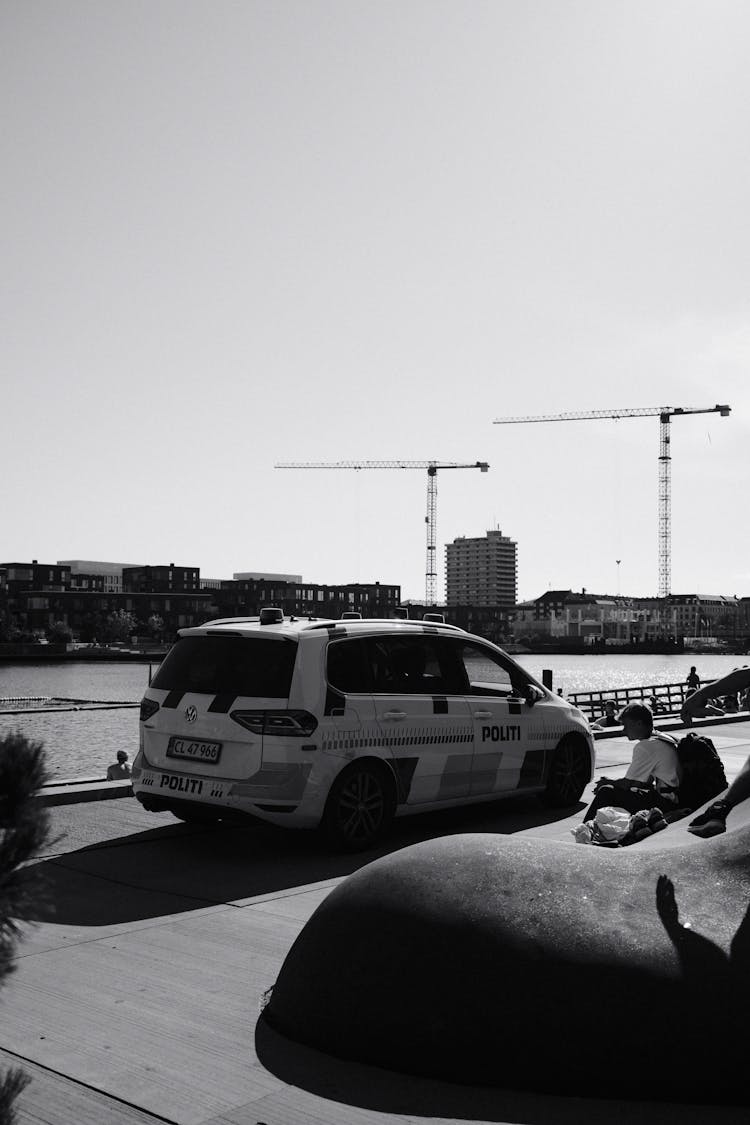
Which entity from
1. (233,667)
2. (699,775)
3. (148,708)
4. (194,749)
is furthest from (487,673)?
(148,708)

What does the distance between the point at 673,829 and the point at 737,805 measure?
79 centimetres

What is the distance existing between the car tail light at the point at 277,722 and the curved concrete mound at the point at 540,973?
334 cm

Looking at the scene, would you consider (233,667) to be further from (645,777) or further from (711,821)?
(711,821)

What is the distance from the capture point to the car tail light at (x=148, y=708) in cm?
827

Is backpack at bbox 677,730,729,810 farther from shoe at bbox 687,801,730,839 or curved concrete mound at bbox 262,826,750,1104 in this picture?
curved concrete mound at bbox 262,826,750,1104

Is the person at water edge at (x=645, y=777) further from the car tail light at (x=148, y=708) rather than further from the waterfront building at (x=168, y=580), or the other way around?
Result: the waterfront building at (x=168, y=580)

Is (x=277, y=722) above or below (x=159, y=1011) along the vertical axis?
above

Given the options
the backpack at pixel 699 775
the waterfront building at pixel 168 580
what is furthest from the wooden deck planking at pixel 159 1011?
the waterfront building at pixel 168 580

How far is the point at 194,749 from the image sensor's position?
7.84 m

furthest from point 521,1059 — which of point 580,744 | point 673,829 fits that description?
point 580,744

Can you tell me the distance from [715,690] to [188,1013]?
8.43 feet

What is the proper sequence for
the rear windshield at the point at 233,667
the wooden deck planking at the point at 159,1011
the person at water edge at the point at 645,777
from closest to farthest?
the wooden deck planking at the point at 159,1011 < the rear windshield at the point at 233,667 < the person at water edge at the point at 645,777

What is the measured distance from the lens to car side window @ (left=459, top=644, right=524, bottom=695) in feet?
31.1

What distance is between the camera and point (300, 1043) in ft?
13.4
